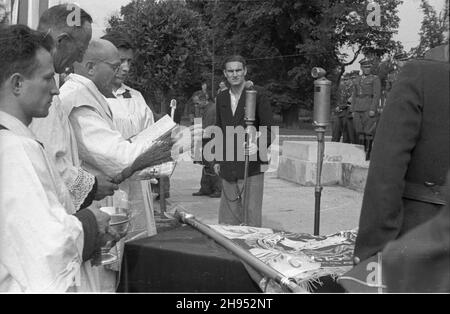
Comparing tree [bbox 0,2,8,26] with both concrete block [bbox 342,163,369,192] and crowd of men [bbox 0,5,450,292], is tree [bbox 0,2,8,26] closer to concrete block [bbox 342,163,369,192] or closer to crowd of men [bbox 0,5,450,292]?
crowd of men [bbox 0,5,450,292]

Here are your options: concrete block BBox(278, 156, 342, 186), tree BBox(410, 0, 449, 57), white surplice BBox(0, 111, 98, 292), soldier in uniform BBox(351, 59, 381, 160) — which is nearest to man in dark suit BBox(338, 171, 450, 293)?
tree BBox(410, 0, 449, 57)

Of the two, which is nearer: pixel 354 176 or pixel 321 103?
pixel 321 103

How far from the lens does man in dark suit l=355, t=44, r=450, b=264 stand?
5.12 feet

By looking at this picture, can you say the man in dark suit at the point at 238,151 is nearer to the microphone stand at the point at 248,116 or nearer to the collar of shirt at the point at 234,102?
the collar of shirt at the point at 234,102

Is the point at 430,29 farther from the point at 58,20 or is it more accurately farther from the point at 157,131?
the point at 58,20

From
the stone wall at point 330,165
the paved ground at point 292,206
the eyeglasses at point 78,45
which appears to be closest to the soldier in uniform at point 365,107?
the stone wall at point 330,165

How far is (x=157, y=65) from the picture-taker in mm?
4523

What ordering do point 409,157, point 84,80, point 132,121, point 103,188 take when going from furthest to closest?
point 132,121
point 84,80
point 103,188
point 409,157

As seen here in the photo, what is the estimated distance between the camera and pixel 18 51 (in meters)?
1.49

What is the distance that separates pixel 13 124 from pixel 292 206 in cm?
499

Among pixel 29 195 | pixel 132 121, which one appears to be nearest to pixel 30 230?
pixel 29 195

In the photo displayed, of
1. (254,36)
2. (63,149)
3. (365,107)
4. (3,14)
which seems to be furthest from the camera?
(365,107)

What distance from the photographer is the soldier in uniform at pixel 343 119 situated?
10.4 m

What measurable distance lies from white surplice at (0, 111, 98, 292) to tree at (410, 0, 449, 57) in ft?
3.66
